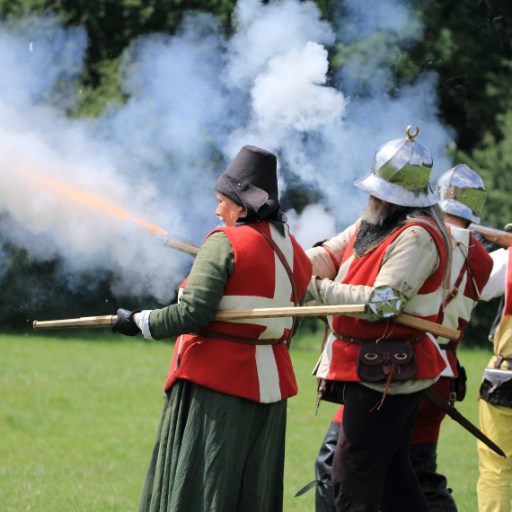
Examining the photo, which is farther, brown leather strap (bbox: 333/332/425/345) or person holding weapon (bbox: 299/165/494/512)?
person holding weapon (bbox: 299/165/494/512)

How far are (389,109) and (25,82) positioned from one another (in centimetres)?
317

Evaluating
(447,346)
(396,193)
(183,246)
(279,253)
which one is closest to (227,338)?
(279,253)

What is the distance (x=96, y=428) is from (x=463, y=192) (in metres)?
4.60

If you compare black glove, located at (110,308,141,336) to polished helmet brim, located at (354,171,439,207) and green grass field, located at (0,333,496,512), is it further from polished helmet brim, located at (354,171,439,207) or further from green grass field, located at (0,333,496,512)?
green grass field, located at (0,333,496,512)

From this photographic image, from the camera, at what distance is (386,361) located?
3438 millimetres

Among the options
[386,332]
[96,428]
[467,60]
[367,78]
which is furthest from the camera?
[467,60]

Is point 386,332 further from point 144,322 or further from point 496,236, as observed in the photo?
point 496,236

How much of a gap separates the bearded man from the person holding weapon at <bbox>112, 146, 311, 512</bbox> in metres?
0.29

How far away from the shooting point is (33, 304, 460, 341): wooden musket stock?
319 cm

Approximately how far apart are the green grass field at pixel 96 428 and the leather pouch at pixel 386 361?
2010 mm

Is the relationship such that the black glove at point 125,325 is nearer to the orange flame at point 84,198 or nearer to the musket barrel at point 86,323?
the musket barrel at point 86,323

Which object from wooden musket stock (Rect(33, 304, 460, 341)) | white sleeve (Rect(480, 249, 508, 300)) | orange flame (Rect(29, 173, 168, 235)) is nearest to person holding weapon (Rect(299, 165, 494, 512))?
white sleeve (Rect(480, 249, 508, 300))

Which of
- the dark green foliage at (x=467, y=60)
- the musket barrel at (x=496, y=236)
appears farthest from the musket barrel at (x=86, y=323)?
the dark green foliage at (x=467, y=60)

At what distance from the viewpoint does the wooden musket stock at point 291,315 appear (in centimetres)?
319
